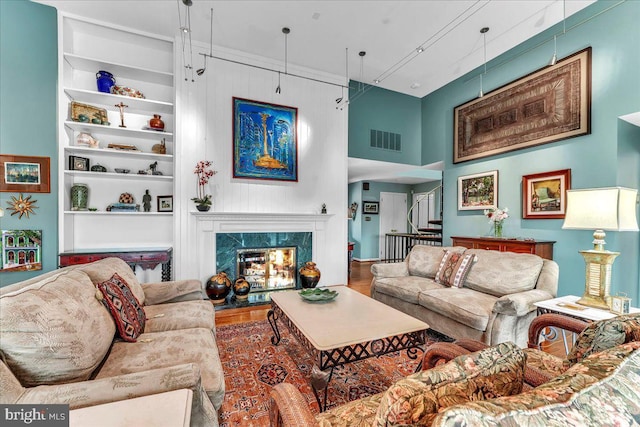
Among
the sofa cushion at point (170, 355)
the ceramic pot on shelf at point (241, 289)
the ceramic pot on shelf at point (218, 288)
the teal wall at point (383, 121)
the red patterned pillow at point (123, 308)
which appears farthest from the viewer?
the teal wall at point (383, 121)

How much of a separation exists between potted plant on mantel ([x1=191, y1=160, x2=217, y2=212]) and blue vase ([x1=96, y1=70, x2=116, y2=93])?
1.41 metres

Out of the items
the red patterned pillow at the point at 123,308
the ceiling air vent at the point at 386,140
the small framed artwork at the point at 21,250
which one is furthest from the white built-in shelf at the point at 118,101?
the ceiling air vent at the point at 386,140

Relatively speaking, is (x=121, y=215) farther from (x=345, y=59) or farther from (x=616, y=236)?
(x=616, y=236)

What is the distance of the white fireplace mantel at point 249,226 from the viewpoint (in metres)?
3.80

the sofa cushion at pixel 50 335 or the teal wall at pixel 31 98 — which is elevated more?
the teal wall at pixel 31 98

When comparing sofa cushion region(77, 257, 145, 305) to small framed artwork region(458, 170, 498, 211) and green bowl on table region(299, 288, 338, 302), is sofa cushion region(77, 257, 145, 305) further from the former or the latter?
small framed artwork region(458, 170, 498, 211)

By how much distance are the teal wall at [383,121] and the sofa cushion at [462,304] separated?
3257mm

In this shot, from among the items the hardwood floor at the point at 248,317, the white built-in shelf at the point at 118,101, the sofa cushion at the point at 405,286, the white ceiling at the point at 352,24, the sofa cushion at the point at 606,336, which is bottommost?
the hardwood floor at the point at 248,317

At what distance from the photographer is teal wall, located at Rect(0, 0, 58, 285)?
9.89ft

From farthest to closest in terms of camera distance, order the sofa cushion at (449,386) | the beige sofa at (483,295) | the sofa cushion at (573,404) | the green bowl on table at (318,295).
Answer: the green bowl on table at (318,295) → the beige sofa at (483,295) → the sofa cushion at (449,386) → the sofa cushion at (573,404)

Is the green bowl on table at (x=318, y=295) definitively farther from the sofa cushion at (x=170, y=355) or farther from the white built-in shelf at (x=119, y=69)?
the white built-in shelf at (x=119, y=69)

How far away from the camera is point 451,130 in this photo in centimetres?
520

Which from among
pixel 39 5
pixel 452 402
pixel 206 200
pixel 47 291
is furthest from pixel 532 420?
pixel 39 5

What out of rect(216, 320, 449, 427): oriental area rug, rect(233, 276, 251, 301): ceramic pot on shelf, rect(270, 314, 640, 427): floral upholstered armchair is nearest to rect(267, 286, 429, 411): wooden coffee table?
rect(216, 320, 449, 427): oriental area rug
